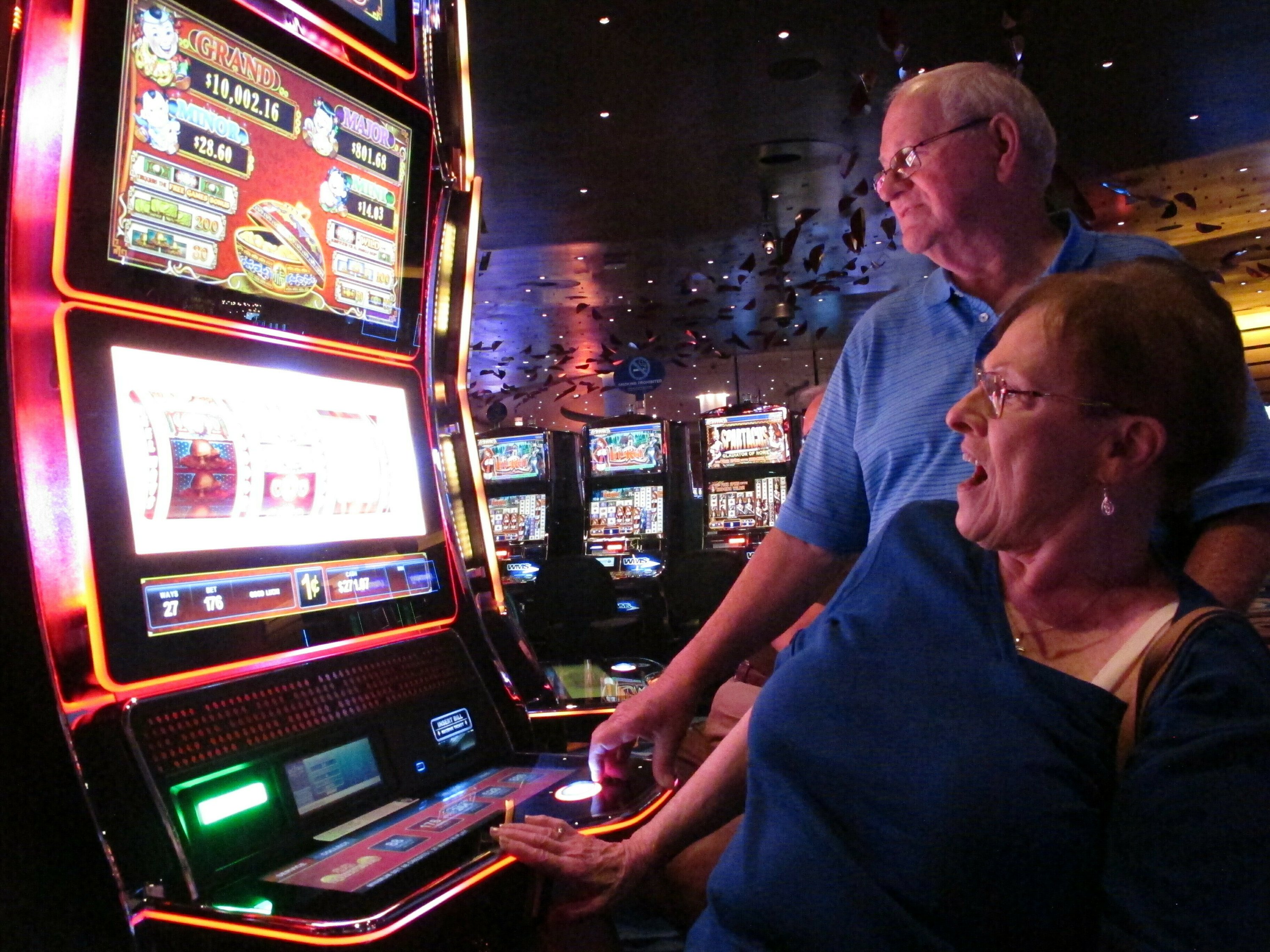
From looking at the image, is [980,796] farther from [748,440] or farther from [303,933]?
[748,440]

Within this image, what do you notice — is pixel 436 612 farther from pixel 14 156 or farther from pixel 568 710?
pixel 14 156

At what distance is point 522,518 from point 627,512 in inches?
32.6

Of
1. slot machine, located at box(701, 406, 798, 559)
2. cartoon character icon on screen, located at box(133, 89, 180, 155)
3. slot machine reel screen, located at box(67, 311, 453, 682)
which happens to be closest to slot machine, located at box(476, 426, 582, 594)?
slot machine, located at box(701, 406, 798, 559)

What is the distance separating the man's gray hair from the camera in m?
1.47

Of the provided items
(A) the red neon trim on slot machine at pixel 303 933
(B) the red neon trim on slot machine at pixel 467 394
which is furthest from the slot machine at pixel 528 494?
(A) the red neon trim on slot machine at pixel 303 933

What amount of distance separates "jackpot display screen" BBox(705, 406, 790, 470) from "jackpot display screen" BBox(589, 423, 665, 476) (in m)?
0.37

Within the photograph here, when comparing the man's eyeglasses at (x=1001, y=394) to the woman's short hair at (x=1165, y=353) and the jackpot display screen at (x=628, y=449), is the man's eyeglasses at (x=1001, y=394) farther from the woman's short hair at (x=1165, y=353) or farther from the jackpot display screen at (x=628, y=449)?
the jackpot display screen at (x=628, y=449)

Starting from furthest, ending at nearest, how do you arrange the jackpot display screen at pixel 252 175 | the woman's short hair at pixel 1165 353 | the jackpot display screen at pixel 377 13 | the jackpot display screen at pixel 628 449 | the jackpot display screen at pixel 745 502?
the jackpot display screen at pixel 628 449 → the jackpot display screen at pixel 745 502 → the jackpot display screen at pixel 377 13 → the jackpot display screen at pixel 252 175 → the woman's short hair at pixel 1165 353

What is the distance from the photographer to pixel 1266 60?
5.96 m

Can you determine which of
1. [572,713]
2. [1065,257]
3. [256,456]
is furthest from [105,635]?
[1065,257]

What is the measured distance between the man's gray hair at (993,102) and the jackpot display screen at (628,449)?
5.61 meters

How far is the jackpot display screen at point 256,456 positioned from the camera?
1.21 m

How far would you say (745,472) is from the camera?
22.7 ft

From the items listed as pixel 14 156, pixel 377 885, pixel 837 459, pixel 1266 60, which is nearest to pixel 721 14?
pixel 1266 60
